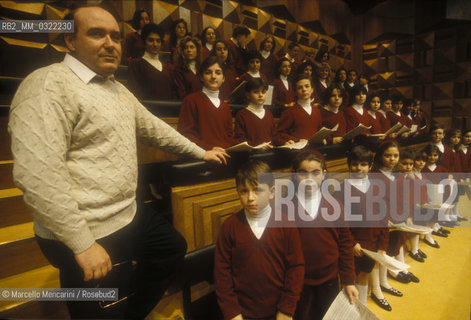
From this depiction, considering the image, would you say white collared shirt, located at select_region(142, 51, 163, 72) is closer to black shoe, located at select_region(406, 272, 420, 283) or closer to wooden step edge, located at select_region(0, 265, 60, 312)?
wooden step edge, located at select_region(0, 265, 60, 312)

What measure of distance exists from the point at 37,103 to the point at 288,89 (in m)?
1.71

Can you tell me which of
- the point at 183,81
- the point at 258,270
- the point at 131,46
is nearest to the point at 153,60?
the point at 183,81

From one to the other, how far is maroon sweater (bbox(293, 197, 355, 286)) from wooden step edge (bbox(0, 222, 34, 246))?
683 mm

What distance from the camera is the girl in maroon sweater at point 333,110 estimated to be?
1.39m

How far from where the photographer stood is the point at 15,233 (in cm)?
65

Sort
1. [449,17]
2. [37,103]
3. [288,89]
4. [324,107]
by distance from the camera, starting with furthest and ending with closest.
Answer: [449,17] → [288,89] → [324,107] → [37,103]

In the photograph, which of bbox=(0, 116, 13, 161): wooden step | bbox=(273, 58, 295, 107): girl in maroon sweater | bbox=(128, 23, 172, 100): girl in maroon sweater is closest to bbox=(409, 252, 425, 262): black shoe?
bbox=(273, 58, 295, 107): girl in maroon sweater

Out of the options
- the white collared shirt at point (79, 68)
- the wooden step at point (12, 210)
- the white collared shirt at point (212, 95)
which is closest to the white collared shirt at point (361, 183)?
the white collared shirt at point (212, 95)

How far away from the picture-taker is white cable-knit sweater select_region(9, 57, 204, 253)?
1.05ft

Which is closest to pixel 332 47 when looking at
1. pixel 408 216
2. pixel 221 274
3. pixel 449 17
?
pixel 449 17

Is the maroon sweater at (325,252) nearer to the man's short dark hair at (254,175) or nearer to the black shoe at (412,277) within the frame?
the man's short dark hair at (254,175)

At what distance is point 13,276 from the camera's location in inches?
23.7

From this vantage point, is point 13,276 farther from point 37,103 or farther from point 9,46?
point 9,46

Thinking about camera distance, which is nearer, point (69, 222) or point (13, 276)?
point (69, 222)
